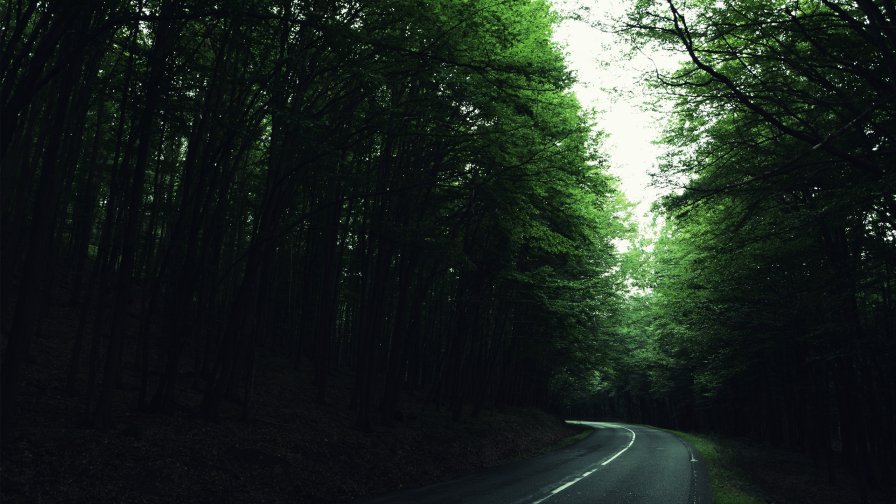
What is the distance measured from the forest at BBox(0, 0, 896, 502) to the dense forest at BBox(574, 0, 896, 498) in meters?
0.09

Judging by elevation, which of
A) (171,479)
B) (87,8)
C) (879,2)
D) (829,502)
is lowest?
(829,502)

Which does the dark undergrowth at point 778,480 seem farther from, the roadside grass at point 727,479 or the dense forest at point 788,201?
the dense forest at point 788,201

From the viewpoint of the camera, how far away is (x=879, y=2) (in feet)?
21.9

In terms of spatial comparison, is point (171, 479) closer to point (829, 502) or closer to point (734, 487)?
point (734, 487)

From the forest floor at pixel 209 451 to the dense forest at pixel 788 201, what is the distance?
7.92 meters

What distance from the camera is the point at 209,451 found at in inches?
354

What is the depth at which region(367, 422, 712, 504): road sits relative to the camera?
9.66 metres

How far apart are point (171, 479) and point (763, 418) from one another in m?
42.1

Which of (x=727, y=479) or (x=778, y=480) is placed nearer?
(x=727, y=479)

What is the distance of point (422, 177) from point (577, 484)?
27.9 ft

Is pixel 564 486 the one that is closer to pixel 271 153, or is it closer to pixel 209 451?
pixel 209 451

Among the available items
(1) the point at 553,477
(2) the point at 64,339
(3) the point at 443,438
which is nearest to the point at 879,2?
(1) the point at 553,477

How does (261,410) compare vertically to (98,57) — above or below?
below

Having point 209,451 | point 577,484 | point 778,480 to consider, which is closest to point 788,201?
point 577,484
